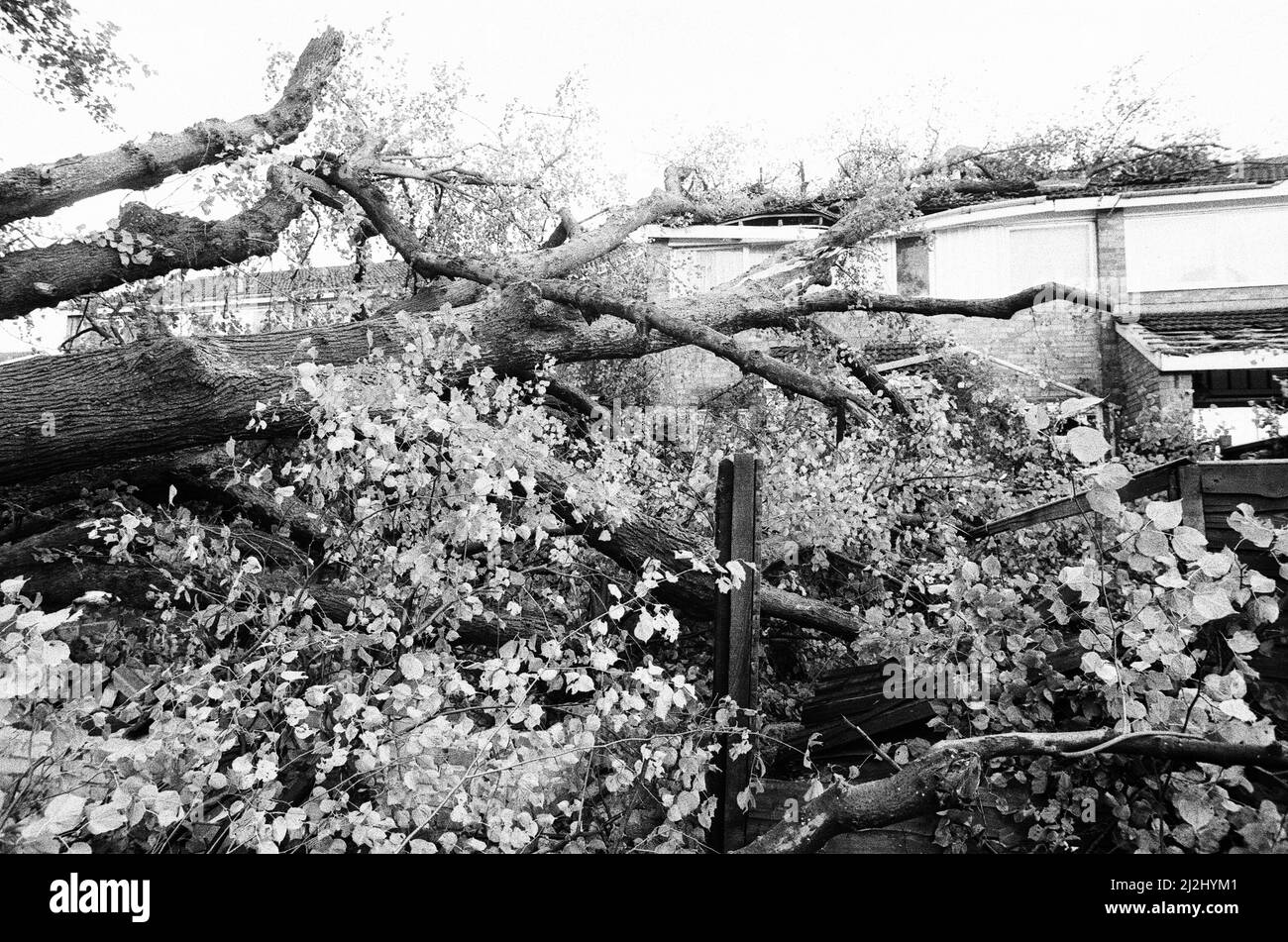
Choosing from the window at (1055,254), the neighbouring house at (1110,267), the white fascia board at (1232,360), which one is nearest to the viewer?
the white fascia board at (1232,360)

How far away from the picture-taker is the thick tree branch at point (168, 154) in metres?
5.07

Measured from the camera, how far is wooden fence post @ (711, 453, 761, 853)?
114 inches

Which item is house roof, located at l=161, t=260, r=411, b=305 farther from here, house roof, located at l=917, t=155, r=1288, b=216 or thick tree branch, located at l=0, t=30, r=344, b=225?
house roof, located at l=917, t=155, r=1288, b=216

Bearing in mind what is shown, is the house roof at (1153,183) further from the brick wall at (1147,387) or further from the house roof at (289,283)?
the house roof at (289,283)

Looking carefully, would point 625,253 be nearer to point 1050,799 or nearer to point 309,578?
point 309,578

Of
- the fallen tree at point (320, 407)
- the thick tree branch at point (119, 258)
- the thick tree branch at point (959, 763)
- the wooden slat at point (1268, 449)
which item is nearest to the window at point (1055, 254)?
the fallen tree at point (320, 407)

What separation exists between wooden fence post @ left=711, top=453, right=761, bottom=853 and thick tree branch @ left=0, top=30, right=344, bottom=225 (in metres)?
4.22

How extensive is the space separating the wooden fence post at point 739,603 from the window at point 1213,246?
432 inches

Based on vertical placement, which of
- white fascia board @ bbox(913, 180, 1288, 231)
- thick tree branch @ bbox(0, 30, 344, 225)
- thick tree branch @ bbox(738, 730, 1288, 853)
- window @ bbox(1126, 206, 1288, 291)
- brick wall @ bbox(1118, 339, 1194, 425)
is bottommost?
thick tree branch @ bbox(738, 730, 1288, 853)

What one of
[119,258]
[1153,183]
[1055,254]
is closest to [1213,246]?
[1153,183]

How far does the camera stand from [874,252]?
863 cm

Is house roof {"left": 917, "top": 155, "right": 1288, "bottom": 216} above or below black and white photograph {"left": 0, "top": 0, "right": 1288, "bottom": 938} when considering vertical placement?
above

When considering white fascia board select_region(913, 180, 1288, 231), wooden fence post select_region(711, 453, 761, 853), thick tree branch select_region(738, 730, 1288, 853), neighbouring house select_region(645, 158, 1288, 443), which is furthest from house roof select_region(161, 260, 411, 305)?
white fascia board select_region(913, 180, 1288, 231)
